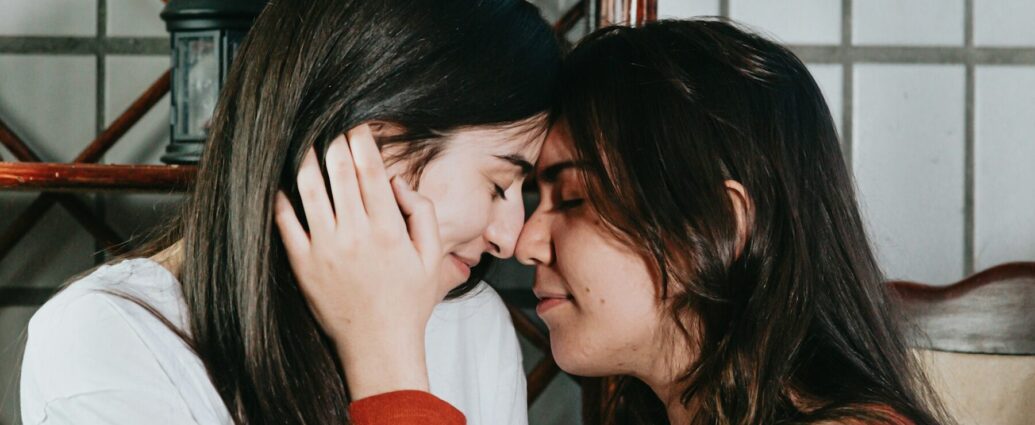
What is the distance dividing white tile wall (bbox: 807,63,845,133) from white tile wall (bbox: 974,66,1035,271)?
0.20 metres

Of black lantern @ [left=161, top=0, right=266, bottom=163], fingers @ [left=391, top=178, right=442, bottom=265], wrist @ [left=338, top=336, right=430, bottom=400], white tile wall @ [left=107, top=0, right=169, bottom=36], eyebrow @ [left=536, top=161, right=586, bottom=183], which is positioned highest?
white tile wall @ [left=107, top=0, right=169, bottom=36]

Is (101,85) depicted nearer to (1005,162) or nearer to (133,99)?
(133,99)

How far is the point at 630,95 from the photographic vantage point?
0.88 meters

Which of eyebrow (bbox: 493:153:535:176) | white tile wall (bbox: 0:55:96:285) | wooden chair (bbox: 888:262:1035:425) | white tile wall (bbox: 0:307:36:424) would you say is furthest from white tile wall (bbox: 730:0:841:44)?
white tile wall (bbox: 0:307:36:424)

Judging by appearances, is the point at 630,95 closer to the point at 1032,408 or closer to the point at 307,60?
the point at 307,60

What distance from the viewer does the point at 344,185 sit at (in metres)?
0.80

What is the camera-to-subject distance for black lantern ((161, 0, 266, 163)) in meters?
1.30

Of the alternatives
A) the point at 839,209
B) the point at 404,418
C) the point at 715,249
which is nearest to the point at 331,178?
the point at 404,418

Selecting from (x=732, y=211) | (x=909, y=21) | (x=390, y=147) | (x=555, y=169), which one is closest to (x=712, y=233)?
(x=732, y=211)

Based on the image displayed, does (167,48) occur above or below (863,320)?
above

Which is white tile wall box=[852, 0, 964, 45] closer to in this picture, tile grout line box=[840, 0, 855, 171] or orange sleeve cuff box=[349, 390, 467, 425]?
tile grout line box=[840, 0, 855, 171]

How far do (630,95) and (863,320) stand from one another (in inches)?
10.9

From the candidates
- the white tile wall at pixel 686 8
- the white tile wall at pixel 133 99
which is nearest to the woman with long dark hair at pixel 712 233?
the white tile wall at pixel 686 8

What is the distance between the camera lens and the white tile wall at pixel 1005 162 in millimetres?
1568
